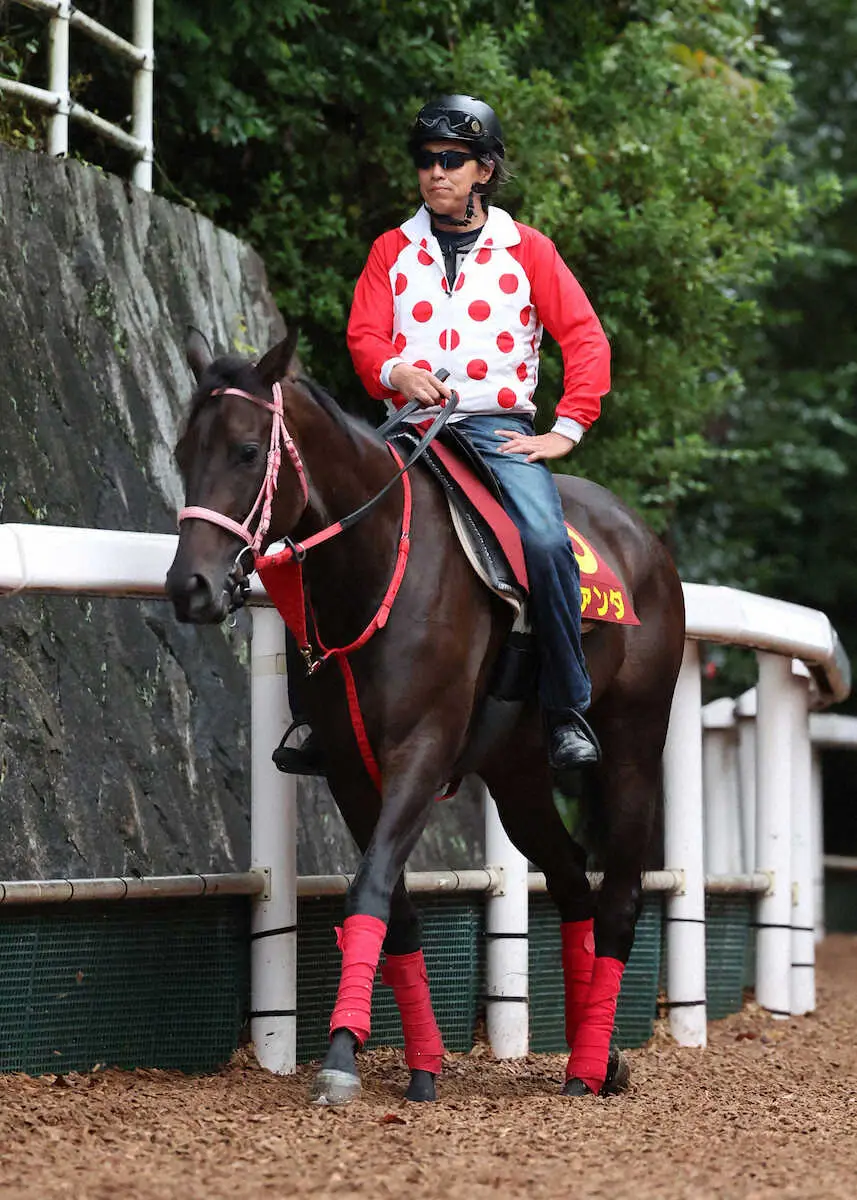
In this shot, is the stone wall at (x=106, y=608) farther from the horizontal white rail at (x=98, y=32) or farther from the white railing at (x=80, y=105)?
the horizontal white rail at (x=98, y=32)

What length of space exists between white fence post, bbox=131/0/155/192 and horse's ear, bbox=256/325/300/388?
14.9ft

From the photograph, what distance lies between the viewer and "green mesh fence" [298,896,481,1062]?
17.4 ft

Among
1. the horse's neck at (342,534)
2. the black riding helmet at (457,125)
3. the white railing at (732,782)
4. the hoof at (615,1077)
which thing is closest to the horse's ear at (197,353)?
the horse's neck at (342,534)

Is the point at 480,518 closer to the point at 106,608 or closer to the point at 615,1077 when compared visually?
the point at 615,1077

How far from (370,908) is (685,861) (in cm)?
246

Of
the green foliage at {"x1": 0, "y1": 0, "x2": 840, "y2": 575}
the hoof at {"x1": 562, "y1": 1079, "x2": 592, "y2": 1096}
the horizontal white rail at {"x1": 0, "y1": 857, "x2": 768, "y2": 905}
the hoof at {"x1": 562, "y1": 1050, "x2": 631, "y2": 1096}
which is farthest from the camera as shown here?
the green foliage at {"x1": 0, "y1": 0, "x2": 840, "y2": 575}

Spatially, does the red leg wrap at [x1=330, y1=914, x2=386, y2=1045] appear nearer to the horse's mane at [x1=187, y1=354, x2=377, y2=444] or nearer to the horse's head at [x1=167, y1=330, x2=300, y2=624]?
the horse's head at [x1=167, y1=330, x2=300, y2=624]

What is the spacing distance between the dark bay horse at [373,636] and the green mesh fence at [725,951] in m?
1.79

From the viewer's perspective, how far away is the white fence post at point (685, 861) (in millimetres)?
6406

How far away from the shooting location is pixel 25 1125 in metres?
3.90

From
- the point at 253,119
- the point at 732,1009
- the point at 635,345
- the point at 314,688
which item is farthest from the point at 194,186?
the point at 314,688

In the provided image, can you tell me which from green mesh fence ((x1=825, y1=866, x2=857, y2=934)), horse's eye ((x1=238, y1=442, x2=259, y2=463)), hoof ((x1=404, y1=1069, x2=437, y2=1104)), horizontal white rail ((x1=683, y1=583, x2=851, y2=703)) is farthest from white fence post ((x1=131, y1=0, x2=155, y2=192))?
green mesh fence ((x1=825, y1=866, x2=857, y2=934))

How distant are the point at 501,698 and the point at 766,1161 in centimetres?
153

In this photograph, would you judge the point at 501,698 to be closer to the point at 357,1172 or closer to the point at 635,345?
the point at 357,1172
